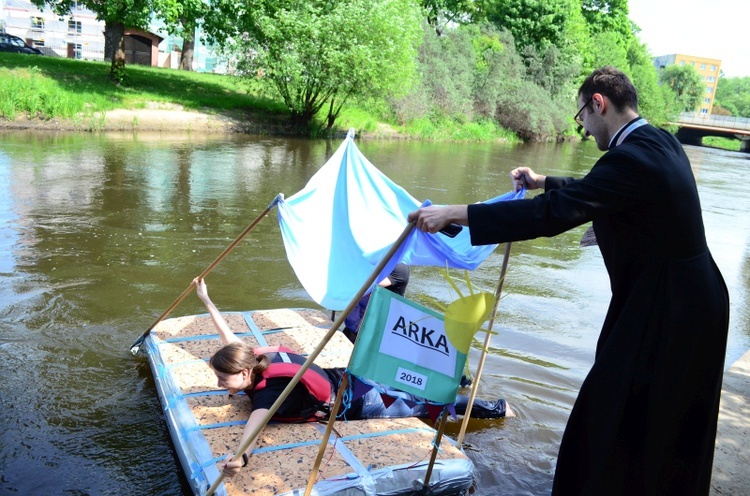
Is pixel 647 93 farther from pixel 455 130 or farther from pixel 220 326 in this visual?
pixel 220 326

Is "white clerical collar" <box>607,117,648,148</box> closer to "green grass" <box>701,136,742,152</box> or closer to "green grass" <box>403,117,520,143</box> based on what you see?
"green grass" <box>403,117,520,143</box>

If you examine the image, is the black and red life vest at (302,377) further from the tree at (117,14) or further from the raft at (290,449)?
the tree at (117,14)

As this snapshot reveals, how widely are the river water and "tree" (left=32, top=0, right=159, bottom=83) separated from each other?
29.1 ft

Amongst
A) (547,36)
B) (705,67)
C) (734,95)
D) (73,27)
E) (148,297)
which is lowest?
(148,297)

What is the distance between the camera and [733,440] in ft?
17.3

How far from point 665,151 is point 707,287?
0.64 metres

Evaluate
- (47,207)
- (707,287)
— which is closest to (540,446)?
(707,287)

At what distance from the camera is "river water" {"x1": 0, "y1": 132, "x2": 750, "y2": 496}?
504 centimetres

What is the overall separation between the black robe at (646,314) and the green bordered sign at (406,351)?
871 millimetres

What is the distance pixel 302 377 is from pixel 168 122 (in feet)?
77.6

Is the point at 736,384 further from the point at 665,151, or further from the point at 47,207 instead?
the point at 47,207

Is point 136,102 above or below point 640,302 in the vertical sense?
above

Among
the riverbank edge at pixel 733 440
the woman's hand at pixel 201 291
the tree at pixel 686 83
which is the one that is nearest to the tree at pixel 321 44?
the woman's hand at pixel 201 291

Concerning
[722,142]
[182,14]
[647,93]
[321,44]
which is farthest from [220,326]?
[722,142]
